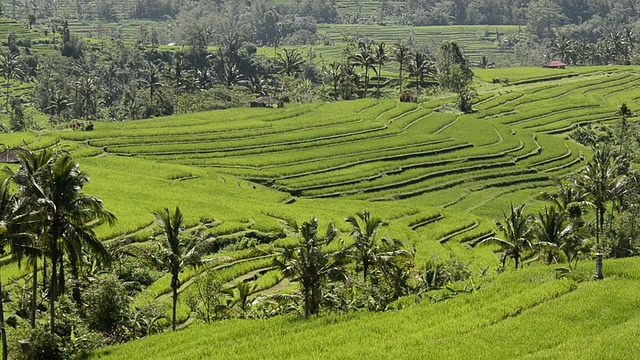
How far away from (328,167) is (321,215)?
1678 cm

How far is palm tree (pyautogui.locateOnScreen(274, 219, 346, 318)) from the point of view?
22.2 metres

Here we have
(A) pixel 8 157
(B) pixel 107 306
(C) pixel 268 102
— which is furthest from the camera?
(C) pixel 268 102

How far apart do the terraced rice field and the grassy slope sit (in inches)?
299

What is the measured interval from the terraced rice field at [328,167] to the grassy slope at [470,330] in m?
7.60

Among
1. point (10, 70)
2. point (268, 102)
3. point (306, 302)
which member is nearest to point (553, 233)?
point (306, 302)

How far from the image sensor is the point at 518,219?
3069 cm

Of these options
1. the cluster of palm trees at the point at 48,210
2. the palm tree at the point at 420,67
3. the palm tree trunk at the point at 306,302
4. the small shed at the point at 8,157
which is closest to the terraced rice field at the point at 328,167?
the small shed at the point at 8,157

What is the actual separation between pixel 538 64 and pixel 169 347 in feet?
527

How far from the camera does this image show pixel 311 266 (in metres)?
22.2

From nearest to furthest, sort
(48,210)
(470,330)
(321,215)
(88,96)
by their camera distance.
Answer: (470,330) < (48,210) < (321,215) < (88,96)

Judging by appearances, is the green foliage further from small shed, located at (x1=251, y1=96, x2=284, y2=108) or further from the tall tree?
the tall tree

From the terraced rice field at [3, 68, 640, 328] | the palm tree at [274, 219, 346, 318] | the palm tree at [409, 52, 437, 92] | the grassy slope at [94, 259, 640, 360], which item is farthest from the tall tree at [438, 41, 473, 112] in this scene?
the grassy slope at [94, 259, 640, 360]

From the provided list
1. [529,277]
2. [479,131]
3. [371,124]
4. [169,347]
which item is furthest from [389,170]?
[169,347]

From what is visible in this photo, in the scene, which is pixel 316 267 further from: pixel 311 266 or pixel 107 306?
pixel 107 306
